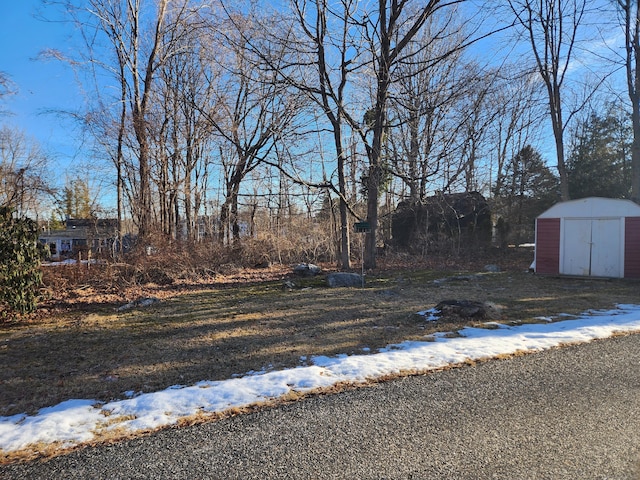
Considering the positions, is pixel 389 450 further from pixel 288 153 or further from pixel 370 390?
pixel 288 153

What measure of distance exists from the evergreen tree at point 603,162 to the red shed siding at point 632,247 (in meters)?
10.9

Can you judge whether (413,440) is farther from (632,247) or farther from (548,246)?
(548,246)

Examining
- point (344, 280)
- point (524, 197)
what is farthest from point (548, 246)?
point (524, 197)

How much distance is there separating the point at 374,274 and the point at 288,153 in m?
5.06

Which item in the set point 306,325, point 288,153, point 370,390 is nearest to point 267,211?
point 288,153

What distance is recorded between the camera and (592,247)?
12.0 metres

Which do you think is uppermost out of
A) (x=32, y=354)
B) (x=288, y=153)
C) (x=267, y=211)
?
(x=288, y=153)

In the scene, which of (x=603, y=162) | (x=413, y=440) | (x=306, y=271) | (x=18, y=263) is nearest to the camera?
(x=413, y=440)

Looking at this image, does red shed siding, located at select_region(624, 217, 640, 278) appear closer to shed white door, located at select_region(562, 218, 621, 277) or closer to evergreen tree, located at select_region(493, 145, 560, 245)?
shed white door, located at select_region(562, 218, 621, 277)

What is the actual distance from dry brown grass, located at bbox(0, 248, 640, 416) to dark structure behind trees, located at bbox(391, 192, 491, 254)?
9112 millimetres

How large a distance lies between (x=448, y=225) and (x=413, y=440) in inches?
776

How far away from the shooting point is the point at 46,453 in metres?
2.56

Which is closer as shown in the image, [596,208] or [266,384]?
[266,384]

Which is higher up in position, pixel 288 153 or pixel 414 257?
pixel 288 153
